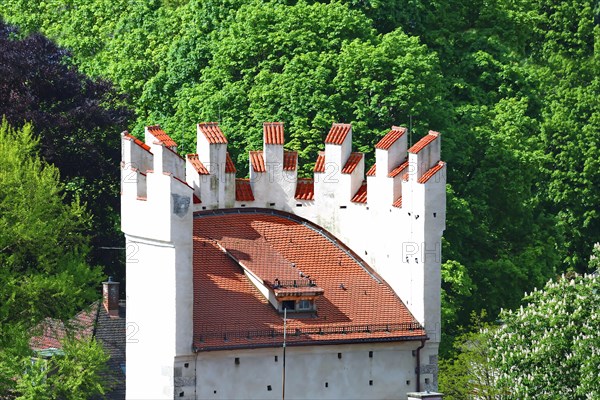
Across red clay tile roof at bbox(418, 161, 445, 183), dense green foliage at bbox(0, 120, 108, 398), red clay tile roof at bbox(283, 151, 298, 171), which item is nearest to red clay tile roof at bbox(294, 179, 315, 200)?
red clay tile roof at bbox(283, 151, 298, 171)

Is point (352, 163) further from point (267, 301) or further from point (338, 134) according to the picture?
point (267, 301)

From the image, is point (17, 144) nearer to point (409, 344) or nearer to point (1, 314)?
point (1, 314)

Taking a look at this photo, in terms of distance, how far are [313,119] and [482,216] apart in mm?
10187

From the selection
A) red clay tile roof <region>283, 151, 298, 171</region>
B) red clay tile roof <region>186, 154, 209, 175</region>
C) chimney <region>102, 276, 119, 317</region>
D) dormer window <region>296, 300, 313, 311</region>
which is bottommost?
dormer window <region>296, 300, 313, 311</region>

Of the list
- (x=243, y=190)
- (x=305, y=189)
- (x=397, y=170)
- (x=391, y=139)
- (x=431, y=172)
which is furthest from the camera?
(x=305, y=189)

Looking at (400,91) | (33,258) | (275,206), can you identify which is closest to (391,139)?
(275,206)

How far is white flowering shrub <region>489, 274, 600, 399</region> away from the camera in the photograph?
8875 cm

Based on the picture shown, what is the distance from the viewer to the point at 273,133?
89688 mm

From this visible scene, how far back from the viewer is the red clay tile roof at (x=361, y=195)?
3504 inches

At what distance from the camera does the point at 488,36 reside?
125125 millimetres

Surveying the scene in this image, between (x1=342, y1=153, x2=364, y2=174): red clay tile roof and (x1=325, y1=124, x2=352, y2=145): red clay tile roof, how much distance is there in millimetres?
786

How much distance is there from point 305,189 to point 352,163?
1.91 m

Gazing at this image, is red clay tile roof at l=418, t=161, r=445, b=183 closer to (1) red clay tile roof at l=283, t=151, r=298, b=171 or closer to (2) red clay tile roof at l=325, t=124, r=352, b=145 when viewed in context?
(2) red clay tile roof at l=325, t=124, r=352, b=145

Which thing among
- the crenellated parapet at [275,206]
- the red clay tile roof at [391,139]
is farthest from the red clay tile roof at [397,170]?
the red clay tile roof at [391,139]
